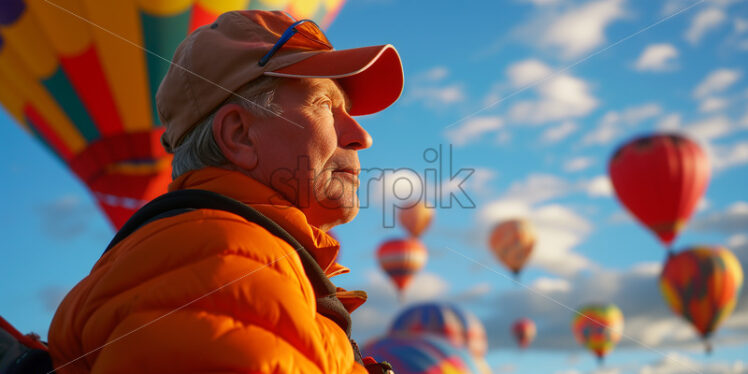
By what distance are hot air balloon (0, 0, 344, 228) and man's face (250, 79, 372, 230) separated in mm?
8848

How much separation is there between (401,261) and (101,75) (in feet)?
71.1

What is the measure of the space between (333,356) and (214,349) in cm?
30

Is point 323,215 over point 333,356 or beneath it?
over

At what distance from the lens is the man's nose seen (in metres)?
1.94

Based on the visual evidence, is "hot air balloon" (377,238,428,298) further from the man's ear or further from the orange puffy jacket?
the orange puffy jacket

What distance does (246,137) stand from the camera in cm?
185

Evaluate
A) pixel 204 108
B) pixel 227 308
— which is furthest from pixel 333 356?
pixel 204 108

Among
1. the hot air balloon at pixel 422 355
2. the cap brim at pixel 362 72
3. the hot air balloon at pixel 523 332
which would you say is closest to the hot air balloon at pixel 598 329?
the hot air balloon at pixel 523 332

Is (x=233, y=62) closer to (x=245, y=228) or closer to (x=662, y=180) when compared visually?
(x=245, y=228)

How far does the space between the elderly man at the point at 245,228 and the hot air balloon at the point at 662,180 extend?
21.4 meters

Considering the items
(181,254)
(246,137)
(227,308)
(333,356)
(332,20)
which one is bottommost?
(333,356)

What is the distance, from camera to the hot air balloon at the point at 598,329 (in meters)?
32.7

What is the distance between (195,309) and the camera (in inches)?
47.8

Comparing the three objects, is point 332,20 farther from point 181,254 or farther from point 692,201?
point 692,201
